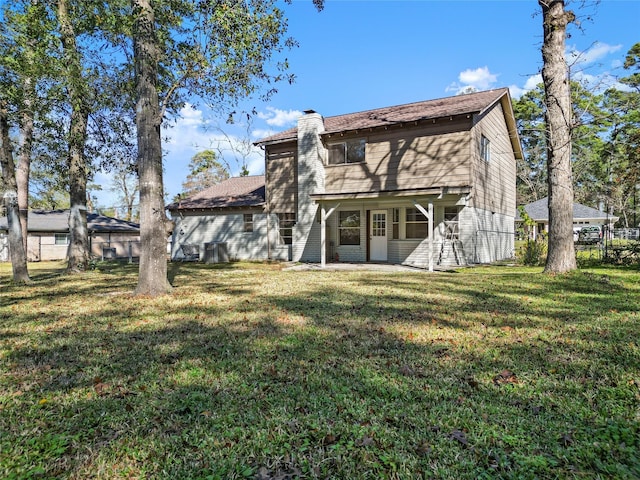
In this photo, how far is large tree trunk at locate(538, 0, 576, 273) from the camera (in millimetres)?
10016

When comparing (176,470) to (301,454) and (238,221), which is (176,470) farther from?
(238,221)

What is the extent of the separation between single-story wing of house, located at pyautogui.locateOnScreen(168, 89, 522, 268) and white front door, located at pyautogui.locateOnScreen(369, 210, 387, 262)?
4 cm

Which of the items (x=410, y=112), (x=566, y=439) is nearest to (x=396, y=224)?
(x=410, y=112)

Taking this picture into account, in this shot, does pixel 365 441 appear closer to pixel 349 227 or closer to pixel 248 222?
pixel 349 227

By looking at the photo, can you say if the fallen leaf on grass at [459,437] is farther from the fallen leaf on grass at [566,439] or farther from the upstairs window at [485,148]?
the upstairs window at [485,148]

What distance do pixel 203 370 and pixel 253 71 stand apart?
771 centimetres

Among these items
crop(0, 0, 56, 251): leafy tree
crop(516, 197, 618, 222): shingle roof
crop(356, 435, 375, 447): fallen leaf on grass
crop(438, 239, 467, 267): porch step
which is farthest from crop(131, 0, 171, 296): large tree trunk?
crop(516, 197, 618, 222): shingle roof

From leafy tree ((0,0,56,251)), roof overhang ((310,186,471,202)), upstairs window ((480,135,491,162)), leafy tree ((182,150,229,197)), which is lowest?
roof overhang ((310,186,471,202))

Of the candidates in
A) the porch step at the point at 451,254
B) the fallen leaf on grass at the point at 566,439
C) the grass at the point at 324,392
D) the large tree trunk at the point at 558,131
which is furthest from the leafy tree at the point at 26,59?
the porch step at the point at 451,254

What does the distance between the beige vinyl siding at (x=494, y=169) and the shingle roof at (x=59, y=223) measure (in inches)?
1005

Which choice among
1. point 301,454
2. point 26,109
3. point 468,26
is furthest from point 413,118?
point 301,454

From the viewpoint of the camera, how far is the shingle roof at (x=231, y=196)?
1942cm

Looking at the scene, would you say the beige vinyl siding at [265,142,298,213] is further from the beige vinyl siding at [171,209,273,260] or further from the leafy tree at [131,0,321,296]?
the leafy tree at [131,0,321,296]

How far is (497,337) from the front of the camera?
15.6 feet
